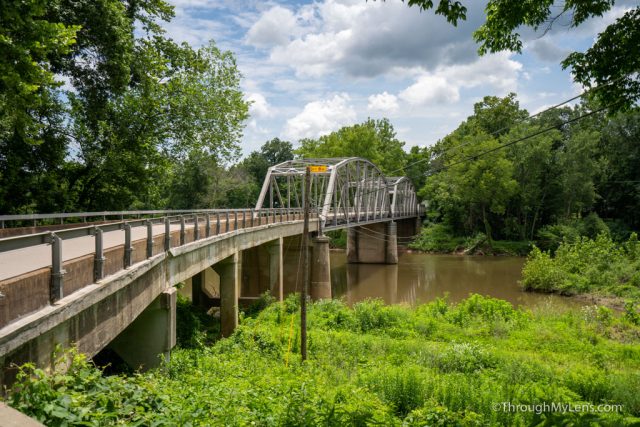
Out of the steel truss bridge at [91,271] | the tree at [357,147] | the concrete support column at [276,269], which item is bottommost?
the concrete support column at [276,269]

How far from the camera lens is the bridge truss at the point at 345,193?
38.5 meters

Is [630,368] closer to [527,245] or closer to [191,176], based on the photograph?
[527,245]

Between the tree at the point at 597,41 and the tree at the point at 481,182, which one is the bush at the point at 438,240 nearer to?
the tree at the point at 481,182

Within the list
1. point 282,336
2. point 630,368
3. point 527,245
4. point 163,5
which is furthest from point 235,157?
point 527,245

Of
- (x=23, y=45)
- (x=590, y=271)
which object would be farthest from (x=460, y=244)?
(x=23, y=45)

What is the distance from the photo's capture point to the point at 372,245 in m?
53.3

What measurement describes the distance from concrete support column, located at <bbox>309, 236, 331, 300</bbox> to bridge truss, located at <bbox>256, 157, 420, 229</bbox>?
2193 mm

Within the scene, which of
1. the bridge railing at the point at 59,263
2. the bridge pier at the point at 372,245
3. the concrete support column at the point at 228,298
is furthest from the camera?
the bridge pier at the point at 372,245

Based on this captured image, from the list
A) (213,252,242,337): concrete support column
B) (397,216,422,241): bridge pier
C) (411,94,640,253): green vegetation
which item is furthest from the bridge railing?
(397,216,422,241): bridge pier

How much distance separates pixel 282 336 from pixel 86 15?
1515cm

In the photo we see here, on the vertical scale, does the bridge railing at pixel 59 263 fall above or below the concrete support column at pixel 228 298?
above

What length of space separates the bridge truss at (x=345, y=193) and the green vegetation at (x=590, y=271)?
1497 cm

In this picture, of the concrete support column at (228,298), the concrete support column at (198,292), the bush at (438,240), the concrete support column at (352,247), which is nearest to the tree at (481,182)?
the bush at (438,240)

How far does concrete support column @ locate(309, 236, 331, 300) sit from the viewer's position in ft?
102
